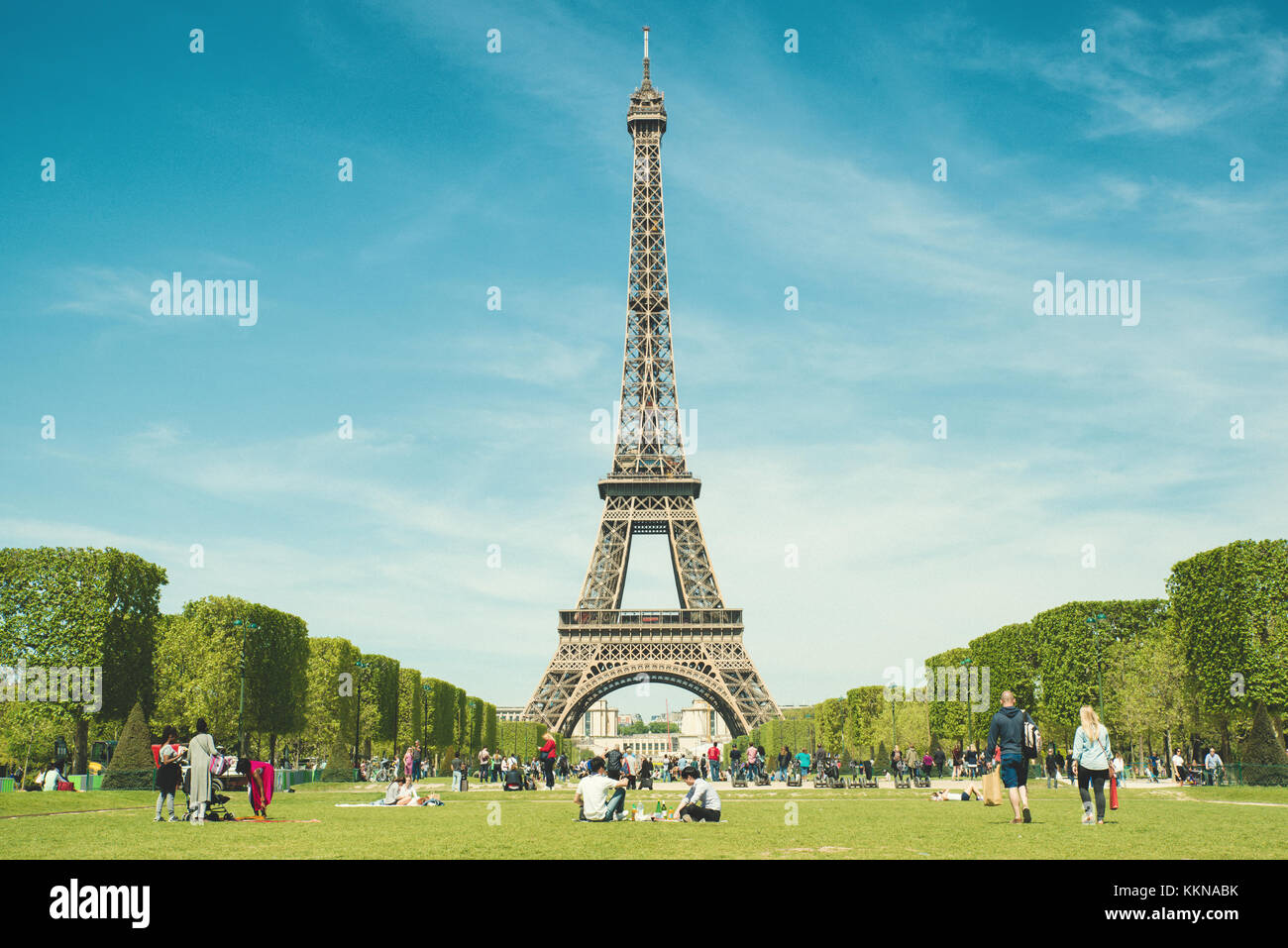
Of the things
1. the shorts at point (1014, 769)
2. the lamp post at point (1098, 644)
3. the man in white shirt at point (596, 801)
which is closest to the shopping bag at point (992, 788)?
the shorts at point (1014, 769)

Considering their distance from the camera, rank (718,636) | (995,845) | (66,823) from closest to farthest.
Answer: (995,845)
(66,823)
(718,636)

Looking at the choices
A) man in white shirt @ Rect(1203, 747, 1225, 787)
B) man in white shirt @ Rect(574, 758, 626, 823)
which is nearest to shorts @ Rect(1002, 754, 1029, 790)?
man in white shirt @ Rect(574, 758, 626, 823)

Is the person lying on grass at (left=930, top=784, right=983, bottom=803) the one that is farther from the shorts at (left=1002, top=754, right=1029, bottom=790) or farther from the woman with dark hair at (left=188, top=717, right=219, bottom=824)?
the woman with dark hair at (left=188, top=717, right=219, bottom=824)

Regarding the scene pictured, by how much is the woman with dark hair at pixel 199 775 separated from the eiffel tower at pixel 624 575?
146 ft

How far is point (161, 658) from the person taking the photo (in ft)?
143

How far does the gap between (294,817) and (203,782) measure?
7.77ft

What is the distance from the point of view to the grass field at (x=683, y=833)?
12.4 meters

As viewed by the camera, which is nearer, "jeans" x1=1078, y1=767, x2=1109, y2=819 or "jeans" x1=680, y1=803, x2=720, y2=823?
"jeans" x1=1078, y1=767, x2=1109, y2=819

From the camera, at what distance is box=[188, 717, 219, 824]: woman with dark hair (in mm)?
19516

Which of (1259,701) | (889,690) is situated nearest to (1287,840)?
(1259,701)

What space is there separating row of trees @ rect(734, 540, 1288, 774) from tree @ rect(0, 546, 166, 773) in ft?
119

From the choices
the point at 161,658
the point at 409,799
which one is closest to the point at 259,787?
the point at 409,799
